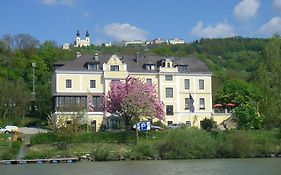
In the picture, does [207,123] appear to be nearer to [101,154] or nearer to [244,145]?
[244,145]

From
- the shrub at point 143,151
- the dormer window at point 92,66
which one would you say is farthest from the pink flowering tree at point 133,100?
the shrub at point 143,151

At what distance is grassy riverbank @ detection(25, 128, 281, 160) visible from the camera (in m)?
48.3

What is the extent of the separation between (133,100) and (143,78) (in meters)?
8.98

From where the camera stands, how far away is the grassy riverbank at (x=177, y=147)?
48.3m

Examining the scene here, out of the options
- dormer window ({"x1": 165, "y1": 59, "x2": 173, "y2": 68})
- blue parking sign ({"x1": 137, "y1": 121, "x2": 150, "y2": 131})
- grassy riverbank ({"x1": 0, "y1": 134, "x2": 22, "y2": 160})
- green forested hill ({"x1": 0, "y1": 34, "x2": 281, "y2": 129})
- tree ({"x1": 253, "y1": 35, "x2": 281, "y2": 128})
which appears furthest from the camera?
dormer window ({"x1": 165, "y1": 59, "x2": 173, "y2": 68})

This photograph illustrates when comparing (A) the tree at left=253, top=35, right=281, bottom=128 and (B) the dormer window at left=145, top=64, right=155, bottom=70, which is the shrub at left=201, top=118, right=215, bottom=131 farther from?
(B) the dormer window at left=145, top=64, right=155, bottom=70

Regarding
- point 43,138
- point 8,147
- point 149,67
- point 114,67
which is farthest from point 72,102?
point 8,147

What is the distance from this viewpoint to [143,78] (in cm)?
6862

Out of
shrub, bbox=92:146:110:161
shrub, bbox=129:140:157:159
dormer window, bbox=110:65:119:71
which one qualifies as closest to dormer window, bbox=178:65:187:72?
dormer window, bbox=110:65:119:71

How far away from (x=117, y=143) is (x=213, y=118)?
63.8ft

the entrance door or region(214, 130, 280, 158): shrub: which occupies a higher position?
the entrance door

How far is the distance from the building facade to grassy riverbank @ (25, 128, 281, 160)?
1209 cm

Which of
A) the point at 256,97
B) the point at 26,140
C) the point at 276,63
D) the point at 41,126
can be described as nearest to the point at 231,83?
the point at 256,97

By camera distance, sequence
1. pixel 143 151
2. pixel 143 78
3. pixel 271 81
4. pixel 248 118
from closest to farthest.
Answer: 1. pixel 143 151
2. pixel 248 118
3. pixel 271 81
4. pixel 143 78
